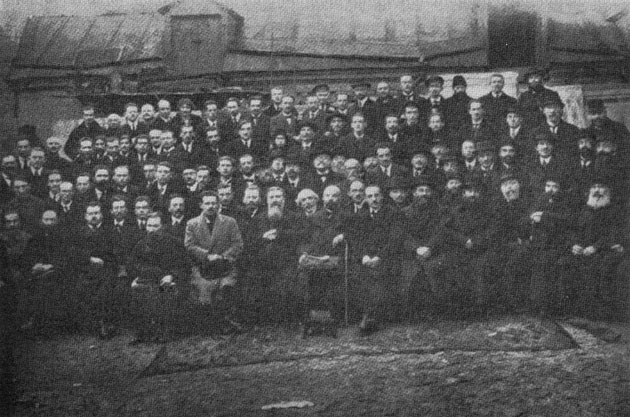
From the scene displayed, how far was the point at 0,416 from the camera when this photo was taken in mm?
3223

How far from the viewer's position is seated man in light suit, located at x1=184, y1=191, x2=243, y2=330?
346cm

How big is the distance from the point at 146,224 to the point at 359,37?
5.11ft

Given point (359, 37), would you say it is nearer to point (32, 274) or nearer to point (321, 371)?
point (321, 371)

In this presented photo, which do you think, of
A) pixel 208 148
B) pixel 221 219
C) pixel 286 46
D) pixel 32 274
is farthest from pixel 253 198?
pixel 32 274

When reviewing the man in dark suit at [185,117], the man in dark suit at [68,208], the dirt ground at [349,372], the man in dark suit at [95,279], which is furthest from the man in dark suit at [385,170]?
the man in dark suit at [68,208]

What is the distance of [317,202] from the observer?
12.0ft

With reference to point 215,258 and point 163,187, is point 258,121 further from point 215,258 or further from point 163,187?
point 215,258

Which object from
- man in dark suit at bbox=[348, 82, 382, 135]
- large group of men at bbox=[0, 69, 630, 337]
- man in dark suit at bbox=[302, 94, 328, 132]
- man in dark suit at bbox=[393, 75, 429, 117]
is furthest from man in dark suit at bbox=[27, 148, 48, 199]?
man in dark suit at bbox=[393, 75, 429, 117]

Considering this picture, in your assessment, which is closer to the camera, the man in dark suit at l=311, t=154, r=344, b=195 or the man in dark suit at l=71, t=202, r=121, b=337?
the man in dark suit at l=71, t=202, r=121, b=337

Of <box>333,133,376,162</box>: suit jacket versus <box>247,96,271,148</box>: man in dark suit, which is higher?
<box>247,96,271,148</box>: man in dark suit

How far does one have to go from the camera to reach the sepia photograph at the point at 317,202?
3.35m

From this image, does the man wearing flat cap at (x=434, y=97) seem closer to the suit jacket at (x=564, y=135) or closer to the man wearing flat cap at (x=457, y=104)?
the man wearing flat cap at (x=457, y=104)

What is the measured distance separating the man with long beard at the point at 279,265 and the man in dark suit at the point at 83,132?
42.9 inches

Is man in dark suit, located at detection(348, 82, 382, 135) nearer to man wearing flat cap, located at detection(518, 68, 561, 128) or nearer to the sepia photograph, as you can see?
the sepia photograph
